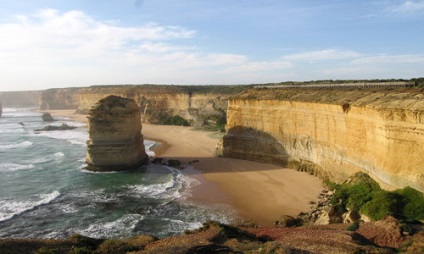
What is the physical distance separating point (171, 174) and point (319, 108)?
14.5 metres

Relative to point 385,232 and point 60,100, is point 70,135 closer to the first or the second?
point 385,232

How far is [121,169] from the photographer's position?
34156mm

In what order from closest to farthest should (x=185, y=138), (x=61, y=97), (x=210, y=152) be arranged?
(x=210, y=152) → (x=185, y=138) → (x=61, y=97)

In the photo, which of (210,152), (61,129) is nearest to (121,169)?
(210,152)

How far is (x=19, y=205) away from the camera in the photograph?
24.7 meters

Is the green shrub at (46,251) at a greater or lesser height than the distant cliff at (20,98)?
lesser

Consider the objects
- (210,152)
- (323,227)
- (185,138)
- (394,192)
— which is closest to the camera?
(323,227)

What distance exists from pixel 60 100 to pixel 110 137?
98023 millimetres

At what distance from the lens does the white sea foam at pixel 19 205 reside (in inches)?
900

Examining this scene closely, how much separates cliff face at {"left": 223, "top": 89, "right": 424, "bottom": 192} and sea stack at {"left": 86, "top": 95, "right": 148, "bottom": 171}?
35.4ft

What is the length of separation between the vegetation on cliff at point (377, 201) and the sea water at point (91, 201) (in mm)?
7170

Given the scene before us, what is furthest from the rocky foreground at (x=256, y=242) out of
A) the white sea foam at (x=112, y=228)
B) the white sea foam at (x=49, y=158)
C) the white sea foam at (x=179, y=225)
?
the white sea foam at (x=49, y=158)

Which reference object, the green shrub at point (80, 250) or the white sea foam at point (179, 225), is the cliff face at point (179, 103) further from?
the green shrub at point (80, 250)

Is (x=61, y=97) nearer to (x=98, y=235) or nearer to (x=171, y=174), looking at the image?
(x=171, y=174)
